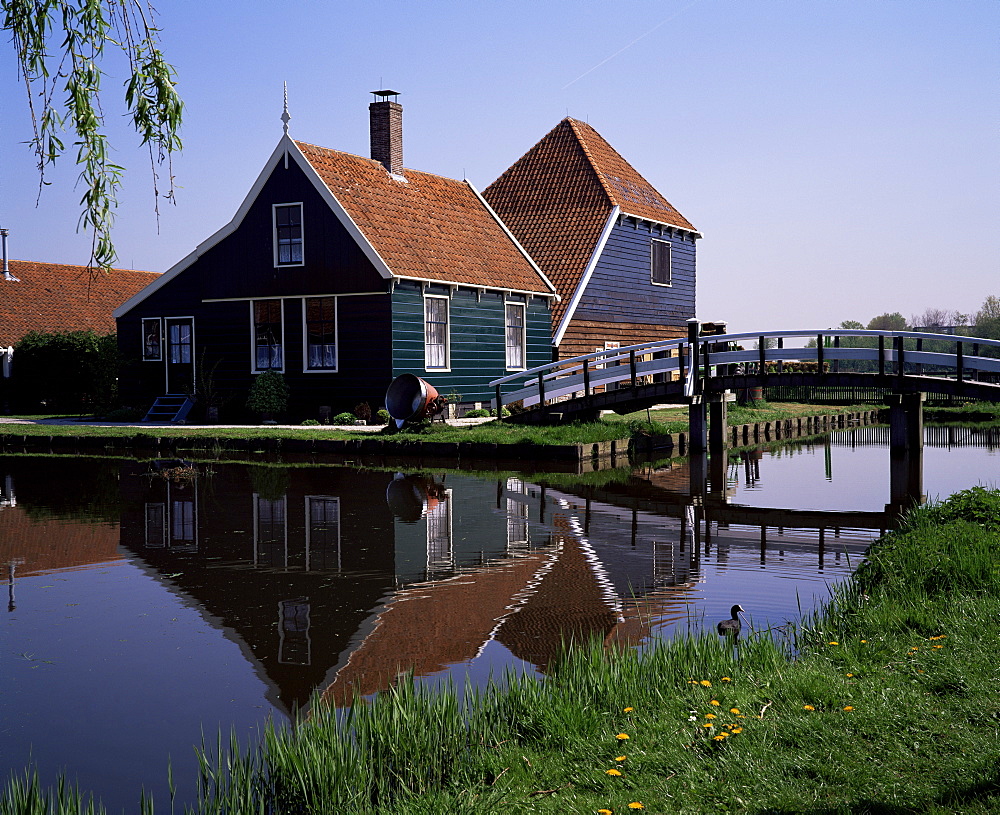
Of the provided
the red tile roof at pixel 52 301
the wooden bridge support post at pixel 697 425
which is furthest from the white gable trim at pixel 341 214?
the red tile roof at pixel 52 301

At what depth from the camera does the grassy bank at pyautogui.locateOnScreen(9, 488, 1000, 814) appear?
433 cm

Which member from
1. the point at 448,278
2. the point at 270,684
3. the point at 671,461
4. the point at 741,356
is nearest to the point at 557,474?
the point at 671,461

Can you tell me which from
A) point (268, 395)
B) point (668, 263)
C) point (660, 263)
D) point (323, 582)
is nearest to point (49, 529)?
point (323, 582)

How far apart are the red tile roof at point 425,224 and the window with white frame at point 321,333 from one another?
6.56ft

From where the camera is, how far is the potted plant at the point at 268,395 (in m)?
→ 25.3

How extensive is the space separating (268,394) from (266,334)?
1.70 m

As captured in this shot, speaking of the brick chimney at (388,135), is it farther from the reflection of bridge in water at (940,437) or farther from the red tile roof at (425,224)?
the reflection of bridge in water at (940,437)

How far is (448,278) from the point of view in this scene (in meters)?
26.1

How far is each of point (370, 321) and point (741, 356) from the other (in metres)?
8.55

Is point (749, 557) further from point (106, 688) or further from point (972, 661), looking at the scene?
point (106, 688)

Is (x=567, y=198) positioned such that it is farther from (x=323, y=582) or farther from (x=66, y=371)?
(x=323, y=582)

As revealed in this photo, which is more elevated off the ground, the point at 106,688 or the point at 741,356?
the point at 741,356

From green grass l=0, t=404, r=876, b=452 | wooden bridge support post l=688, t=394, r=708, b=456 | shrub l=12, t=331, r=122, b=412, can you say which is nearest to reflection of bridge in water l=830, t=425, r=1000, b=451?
green grass l=0, t=404, r=876, b=452

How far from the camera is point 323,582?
9.12 meters
